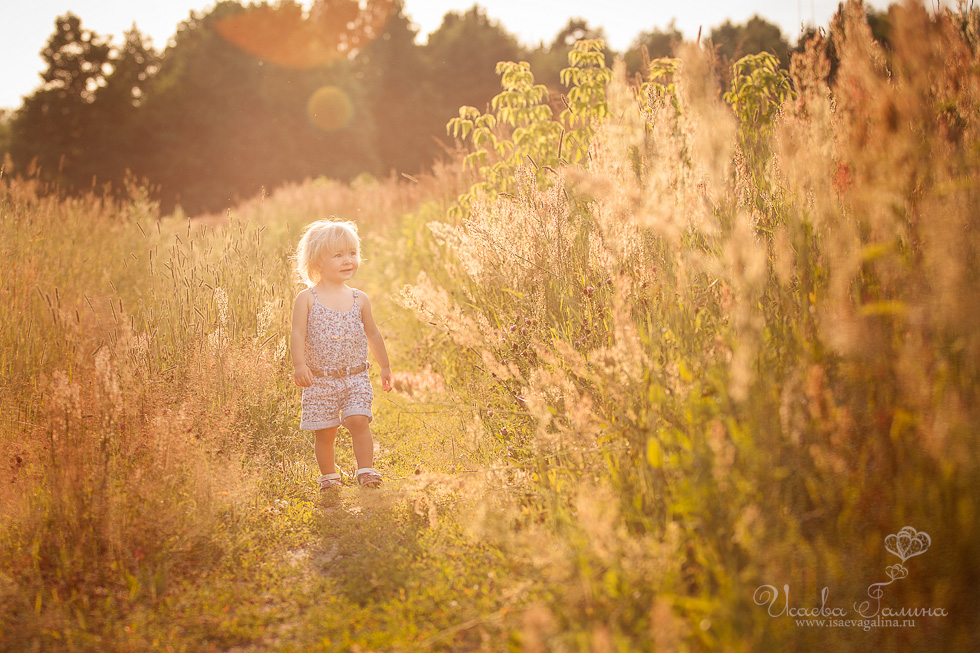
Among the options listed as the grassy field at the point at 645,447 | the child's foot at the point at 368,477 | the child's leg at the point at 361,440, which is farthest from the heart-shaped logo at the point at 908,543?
the child's leg at the point at 361,440

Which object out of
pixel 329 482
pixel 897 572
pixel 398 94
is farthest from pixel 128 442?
pixel 398 94

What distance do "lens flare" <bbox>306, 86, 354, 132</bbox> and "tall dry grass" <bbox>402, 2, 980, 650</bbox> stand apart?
32.0 metres

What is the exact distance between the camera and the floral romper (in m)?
3.28

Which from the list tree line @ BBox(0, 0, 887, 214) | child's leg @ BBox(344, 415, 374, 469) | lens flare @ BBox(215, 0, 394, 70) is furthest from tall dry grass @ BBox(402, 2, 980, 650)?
lens flare @ BBox(215, 0, 394, 70)

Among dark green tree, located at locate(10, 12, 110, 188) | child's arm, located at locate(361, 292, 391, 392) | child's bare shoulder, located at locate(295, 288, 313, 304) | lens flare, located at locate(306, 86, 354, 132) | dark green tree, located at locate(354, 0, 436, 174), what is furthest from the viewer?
dark green tree, located at locate(354, 0, 436, 174)

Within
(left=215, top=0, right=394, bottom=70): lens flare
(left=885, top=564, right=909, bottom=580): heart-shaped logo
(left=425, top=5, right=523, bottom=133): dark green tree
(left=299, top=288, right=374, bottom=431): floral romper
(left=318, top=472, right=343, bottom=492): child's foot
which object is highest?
(left=215, top=0, right=394, bottom=70): lens flare

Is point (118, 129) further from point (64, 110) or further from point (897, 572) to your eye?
point (897, 572)

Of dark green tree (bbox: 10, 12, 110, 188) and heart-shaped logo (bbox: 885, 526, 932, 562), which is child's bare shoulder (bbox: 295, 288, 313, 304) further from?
dark green tree (bbox: 10, 12, 110, 188)

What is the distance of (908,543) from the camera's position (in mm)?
1487

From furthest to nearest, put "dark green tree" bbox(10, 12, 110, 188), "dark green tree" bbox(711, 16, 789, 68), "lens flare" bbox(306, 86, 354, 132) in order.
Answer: "lens flare" bbox(306, 86, 354, 132), "dark green tree" bbox(10, 12, 110, 188), "dark green tree" bbox(711, 16, 789, 68)

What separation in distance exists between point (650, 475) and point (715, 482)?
279mm

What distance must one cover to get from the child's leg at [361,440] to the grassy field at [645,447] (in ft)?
0.74

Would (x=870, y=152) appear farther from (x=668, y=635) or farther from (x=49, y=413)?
(x=49, y=413)

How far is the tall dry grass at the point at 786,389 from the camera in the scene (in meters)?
1.43
